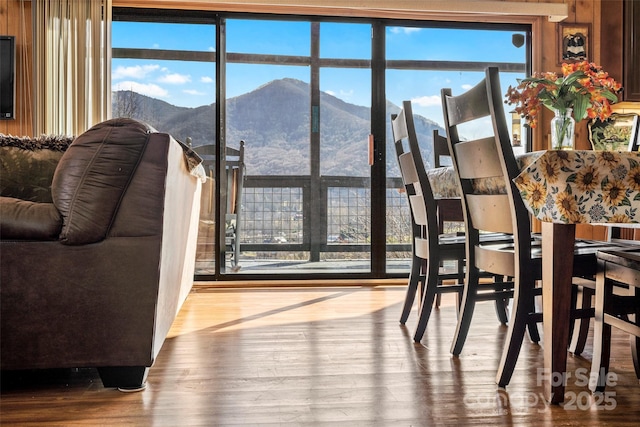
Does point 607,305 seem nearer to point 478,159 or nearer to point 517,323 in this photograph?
point 517,323

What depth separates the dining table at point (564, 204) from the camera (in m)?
1.58

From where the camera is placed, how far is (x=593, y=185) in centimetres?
158

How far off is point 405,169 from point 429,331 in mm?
789

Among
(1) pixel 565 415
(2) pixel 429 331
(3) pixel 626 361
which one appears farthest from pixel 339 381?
(3) pixel 626 361

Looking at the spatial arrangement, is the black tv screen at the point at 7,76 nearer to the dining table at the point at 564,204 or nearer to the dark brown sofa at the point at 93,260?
the dark brown sofa at the point at 93,260

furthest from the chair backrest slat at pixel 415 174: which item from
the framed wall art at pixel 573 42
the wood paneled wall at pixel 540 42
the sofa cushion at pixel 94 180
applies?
the framed wall art at pixel 573 42

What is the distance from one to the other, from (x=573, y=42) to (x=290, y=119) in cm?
242

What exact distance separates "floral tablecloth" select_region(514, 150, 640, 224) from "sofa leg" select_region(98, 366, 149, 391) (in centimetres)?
138

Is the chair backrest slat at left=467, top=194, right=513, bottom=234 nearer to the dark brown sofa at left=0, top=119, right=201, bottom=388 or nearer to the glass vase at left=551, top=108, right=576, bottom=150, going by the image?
the glass vase at left=551, top=108, right=576, bottom=150

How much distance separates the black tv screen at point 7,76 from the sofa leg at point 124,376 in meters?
3.21

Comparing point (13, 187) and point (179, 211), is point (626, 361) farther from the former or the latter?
point (13, 187)

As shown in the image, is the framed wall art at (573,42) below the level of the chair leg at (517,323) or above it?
above

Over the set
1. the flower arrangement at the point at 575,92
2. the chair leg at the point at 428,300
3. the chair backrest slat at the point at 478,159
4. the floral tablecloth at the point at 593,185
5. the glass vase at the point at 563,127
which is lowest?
the chair leg at the point at 428,300

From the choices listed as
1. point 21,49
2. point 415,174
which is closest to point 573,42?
point 415,174
